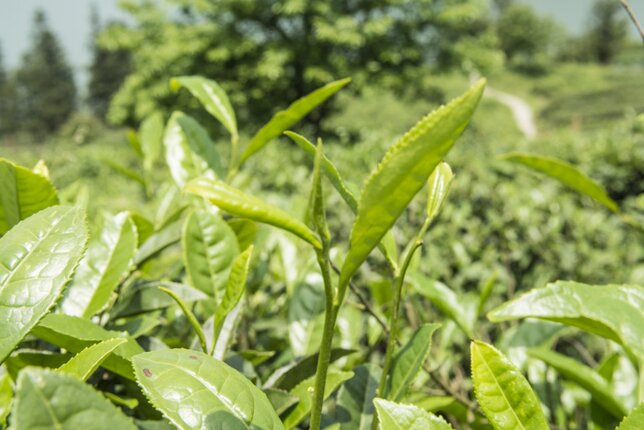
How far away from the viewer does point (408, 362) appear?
622 mm

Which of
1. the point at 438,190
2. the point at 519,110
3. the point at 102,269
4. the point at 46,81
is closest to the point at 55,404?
the point at 438,190

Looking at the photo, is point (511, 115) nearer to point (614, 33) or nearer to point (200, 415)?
point (614, 33)

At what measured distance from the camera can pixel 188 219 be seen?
0.82m

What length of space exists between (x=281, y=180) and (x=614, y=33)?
64.5 meters

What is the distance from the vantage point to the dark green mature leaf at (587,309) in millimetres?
538

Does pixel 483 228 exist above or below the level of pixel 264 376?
below

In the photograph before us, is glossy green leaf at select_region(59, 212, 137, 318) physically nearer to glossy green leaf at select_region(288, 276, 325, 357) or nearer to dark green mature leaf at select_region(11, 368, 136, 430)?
glossy green leaf at select_region(288, 276, 325, 357)

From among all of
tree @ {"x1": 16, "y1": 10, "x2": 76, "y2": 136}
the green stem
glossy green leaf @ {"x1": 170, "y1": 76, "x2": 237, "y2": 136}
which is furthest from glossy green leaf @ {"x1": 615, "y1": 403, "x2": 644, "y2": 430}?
tree @ {"x1": 16, "y1": 10, "x2": 76, "y2": 136}

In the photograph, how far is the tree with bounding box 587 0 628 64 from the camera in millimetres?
57844

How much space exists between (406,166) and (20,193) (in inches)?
19.5

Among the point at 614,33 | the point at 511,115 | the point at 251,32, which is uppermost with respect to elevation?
the point at 614,33

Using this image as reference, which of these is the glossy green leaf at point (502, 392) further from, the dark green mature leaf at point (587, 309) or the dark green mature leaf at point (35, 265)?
the dark green mature leaf at point (35, 265)

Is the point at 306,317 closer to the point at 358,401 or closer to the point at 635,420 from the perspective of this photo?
the point at 358,401

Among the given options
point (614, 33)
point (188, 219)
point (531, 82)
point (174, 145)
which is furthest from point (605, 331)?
point (614, 33)
